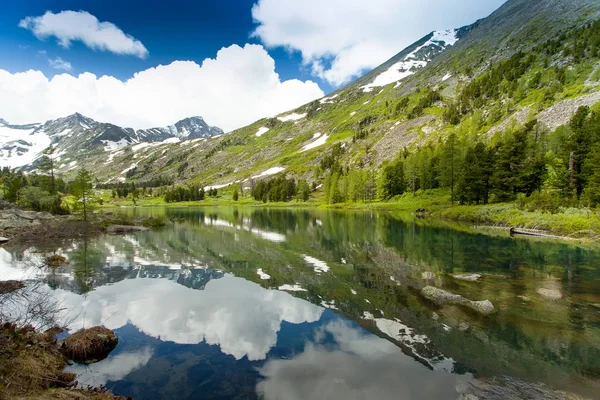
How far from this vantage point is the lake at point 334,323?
10609mm

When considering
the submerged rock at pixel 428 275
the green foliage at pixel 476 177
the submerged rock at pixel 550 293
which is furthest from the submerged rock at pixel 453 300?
the green foliage at pixel 476 177

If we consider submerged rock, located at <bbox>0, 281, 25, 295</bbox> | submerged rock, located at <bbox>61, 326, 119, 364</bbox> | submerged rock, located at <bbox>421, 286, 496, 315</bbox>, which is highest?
submerged rock, located at <bbox>0, 281, 25, 295</bbox>

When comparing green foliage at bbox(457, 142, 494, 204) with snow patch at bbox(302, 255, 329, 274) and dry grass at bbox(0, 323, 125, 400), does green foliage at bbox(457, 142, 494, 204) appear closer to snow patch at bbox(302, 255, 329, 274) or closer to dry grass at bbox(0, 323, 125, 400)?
snow patch at bbox(302, 255, 329, 274)

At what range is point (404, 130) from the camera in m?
184

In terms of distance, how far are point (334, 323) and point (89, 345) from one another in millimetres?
10206

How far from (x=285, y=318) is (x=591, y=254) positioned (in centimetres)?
3203

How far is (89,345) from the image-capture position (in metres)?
12.2

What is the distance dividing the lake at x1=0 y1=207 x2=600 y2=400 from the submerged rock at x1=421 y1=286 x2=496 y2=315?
60 centimetres

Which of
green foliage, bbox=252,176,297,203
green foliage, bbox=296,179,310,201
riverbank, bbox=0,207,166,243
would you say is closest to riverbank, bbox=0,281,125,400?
A: riverbank, bbox=0,207,166,243

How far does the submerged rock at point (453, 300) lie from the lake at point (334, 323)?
0.60m

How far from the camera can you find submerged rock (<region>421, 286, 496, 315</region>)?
54.7 ft

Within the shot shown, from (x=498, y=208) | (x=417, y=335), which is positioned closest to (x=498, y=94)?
(x=498, y=208)

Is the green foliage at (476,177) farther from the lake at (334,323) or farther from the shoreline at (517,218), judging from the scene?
the lake at (334,323)

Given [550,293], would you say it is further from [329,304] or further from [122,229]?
[122,229]
